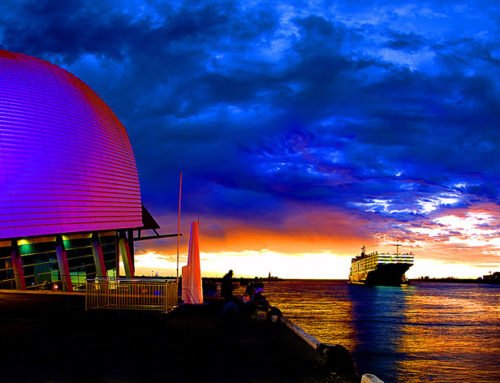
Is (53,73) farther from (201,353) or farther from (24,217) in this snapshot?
(201,353)

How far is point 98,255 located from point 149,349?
40.2 m

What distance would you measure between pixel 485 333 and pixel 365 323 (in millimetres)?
9853

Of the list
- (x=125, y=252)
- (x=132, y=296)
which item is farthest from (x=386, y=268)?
(x=132, y=296)

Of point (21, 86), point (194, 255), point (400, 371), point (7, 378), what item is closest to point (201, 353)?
point (7, 378)

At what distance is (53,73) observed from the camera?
50.4m

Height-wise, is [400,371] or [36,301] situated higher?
[36,301]

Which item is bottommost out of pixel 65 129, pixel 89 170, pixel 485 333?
pixel 485 333

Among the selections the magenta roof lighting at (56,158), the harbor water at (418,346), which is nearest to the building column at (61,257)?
the magenta roof lighting at (56,158)

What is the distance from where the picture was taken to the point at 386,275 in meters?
176

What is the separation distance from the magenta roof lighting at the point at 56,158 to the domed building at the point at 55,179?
81 millimetres

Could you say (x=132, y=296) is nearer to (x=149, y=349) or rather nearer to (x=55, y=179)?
(x=149, y=349)

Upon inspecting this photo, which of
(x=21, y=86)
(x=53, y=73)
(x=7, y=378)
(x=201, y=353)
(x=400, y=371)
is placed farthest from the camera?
(x=53, y=73)

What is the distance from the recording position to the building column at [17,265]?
3938 centimetres

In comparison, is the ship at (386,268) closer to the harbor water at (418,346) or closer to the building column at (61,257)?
the harbor water at (418,346)
